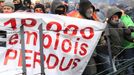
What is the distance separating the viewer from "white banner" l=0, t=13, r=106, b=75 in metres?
6.12

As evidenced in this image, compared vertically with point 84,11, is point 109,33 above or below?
below

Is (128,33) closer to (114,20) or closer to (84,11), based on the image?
(114,20)

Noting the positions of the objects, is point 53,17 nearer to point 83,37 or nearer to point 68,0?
point 83,37

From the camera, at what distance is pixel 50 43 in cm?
636

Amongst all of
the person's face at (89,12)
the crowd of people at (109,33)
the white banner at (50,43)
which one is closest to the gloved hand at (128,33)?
the crowd of people at (109,33)

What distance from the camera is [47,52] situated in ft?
20.8

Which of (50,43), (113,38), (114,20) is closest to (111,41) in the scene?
(113,38)

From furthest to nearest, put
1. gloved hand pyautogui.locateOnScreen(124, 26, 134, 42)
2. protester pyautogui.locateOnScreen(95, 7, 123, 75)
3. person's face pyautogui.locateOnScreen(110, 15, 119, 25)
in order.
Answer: gloved hand pyautogui.locateOnScreen(124, 26, 134, 42)
person's face pyautogui.locateOnScreen(110, 15, 119, 25)
protester pyautogui.locateOnScreen(95, 7, 123, 75)

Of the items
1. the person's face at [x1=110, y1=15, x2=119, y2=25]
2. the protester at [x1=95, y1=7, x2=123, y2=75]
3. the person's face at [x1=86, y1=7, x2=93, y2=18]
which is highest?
the person's face at [x1=86, y1=7, x2=93, y2=18]

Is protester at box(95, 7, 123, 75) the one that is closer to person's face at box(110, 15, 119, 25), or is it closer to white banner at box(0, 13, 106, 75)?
person's face at box(110, 15, 119, 25)

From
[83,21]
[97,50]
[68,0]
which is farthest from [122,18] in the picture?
[68,0]

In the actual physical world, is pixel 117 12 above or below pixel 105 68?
above

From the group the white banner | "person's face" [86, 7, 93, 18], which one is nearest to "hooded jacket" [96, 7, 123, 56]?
"person's face" [86, 7, 93, 18]

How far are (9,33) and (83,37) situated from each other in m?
1.18
